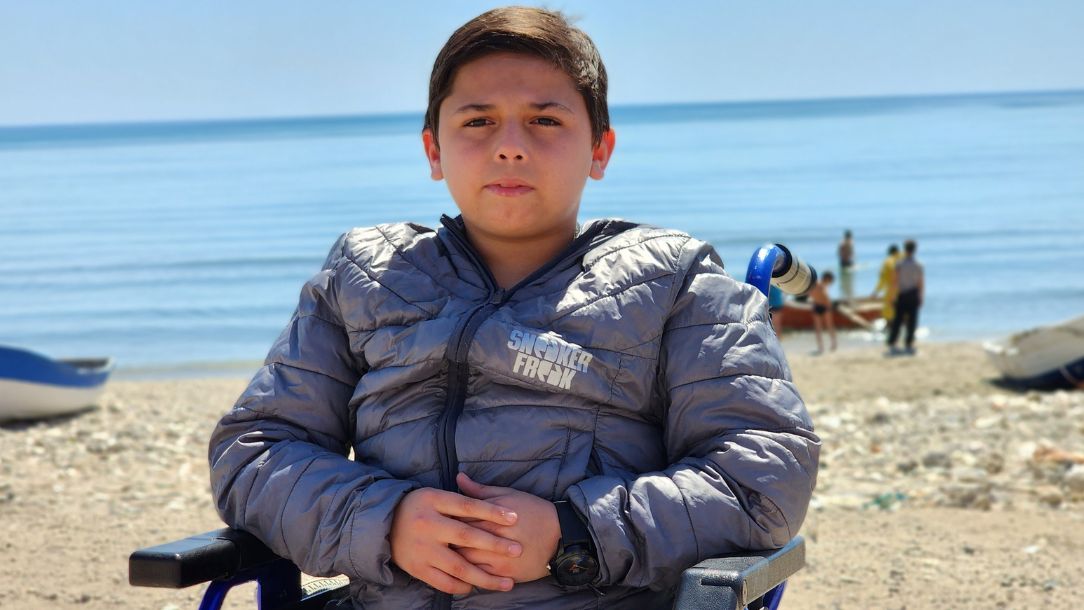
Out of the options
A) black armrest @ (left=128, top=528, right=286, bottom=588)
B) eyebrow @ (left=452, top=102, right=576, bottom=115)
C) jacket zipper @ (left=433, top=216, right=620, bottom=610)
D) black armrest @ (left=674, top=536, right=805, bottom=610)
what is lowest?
black armrest @ (left=128, top=528, right=286, bottom=588)

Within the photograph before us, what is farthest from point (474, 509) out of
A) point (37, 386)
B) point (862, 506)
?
point (37, 386)

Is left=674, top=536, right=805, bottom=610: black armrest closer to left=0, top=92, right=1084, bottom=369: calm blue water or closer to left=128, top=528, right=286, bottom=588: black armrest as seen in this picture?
left=128, top=528, right=286, bottom=588: black armrest

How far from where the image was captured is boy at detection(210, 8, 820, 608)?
6.97 feet

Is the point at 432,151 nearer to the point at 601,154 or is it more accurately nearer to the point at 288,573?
the point at 601,154

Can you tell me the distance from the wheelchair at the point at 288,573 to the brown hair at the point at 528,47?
0.58m

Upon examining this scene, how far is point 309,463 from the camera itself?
226 cm

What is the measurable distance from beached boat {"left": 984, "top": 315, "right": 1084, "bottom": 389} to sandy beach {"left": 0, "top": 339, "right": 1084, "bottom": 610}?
2.14 m

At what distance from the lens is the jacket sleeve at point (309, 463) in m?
2.17

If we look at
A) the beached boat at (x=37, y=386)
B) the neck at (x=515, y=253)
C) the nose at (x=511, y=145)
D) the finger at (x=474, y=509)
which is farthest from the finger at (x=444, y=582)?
the beached boat at (x=37, y=386)

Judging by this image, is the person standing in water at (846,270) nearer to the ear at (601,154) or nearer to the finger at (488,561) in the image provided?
the ear at (601,154)

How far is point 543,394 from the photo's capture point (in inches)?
89.6

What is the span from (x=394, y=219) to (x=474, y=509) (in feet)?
130

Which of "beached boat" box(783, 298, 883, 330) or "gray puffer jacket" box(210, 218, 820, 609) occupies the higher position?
"gray puffer jacket" box(210, 218, 820, 609)

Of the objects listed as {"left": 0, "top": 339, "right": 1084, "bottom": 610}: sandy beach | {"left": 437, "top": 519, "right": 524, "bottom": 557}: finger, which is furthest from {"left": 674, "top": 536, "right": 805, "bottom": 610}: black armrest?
{"left": 0, "top": 339, "right": 1084, "bottom": 610}: sandy beach
